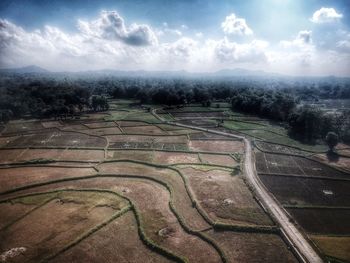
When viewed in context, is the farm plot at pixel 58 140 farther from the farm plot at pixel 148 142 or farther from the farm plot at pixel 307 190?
the farm plot at pixel 307 190

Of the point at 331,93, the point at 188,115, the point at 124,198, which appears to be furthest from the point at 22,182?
the point at 331,93

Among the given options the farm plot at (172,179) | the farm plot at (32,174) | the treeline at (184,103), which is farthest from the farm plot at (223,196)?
the treeline at (184,103)

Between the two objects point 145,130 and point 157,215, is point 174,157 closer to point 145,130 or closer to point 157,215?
point 157,215

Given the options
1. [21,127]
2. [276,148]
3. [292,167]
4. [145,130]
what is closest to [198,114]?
[145,130]

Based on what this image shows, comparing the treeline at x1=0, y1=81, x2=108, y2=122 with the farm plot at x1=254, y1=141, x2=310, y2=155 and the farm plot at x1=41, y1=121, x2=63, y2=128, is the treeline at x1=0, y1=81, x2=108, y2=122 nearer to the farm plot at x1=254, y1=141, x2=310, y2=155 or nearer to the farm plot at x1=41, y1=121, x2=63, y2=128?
the farm plot at x1=41, y1=121, x2=63, y2=128

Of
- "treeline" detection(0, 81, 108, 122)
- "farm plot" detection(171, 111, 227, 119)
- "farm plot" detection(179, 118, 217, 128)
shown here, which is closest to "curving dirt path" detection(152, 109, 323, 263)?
"farm plot" detection(179, 118, 217, 128)

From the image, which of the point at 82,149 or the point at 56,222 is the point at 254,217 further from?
the point at 82,149

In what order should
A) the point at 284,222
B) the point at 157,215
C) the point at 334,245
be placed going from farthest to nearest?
the point at 157,215 < the point at 284,222 < the point at 334,245
